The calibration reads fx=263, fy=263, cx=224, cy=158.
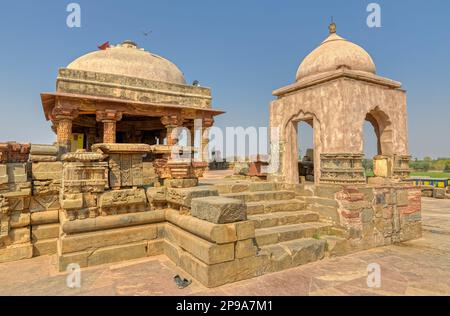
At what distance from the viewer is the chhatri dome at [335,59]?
5.95 meters

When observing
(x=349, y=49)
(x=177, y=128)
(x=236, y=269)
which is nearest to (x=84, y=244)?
(x=236, y=269)

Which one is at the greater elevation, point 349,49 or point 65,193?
point 349,49

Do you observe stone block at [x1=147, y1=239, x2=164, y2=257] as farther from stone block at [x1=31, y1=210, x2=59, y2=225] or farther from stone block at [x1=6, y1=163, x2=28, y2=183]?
stone block at [x1=6, y1=163, x2=28, y2=183]

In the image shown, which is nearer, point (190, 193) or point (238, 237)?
point (238, 237)

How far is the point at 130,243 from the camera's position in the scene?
14.2ft

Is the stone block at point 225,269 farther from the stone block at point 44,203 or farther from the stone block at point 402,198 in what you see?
the stone block at point 402,198

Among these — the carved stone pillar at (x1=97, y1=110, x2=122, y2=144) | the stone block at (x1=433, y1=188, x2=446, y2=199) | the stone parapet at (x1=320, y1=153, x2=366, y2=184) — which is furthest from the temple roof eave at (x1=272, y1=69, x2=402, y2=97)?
the stone block at (x1=433, y1=188, x2=446, y2=199)

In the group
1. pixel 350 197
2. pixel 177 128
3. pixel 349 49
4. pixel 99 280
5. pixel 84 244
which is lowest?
pixel 99 280

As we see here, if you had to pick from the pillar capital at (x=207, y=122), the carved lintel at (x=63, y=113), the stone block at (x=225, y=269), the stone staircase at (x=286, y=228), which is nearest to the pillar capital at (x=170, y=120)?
the pillar capital at (x=207, y=122)

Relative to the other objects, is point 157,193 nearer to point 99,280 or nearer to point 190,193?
point 190,193

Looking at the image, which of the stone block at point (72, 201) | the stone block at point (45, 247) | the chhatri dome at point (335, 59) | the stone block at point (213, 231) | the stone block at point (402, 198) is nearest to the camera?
the stone block at point (213, 231)

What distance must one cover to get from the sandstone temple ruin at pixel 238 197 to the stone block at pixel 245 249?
1 cm

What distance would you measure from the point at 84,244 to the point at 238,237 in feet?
7.78
